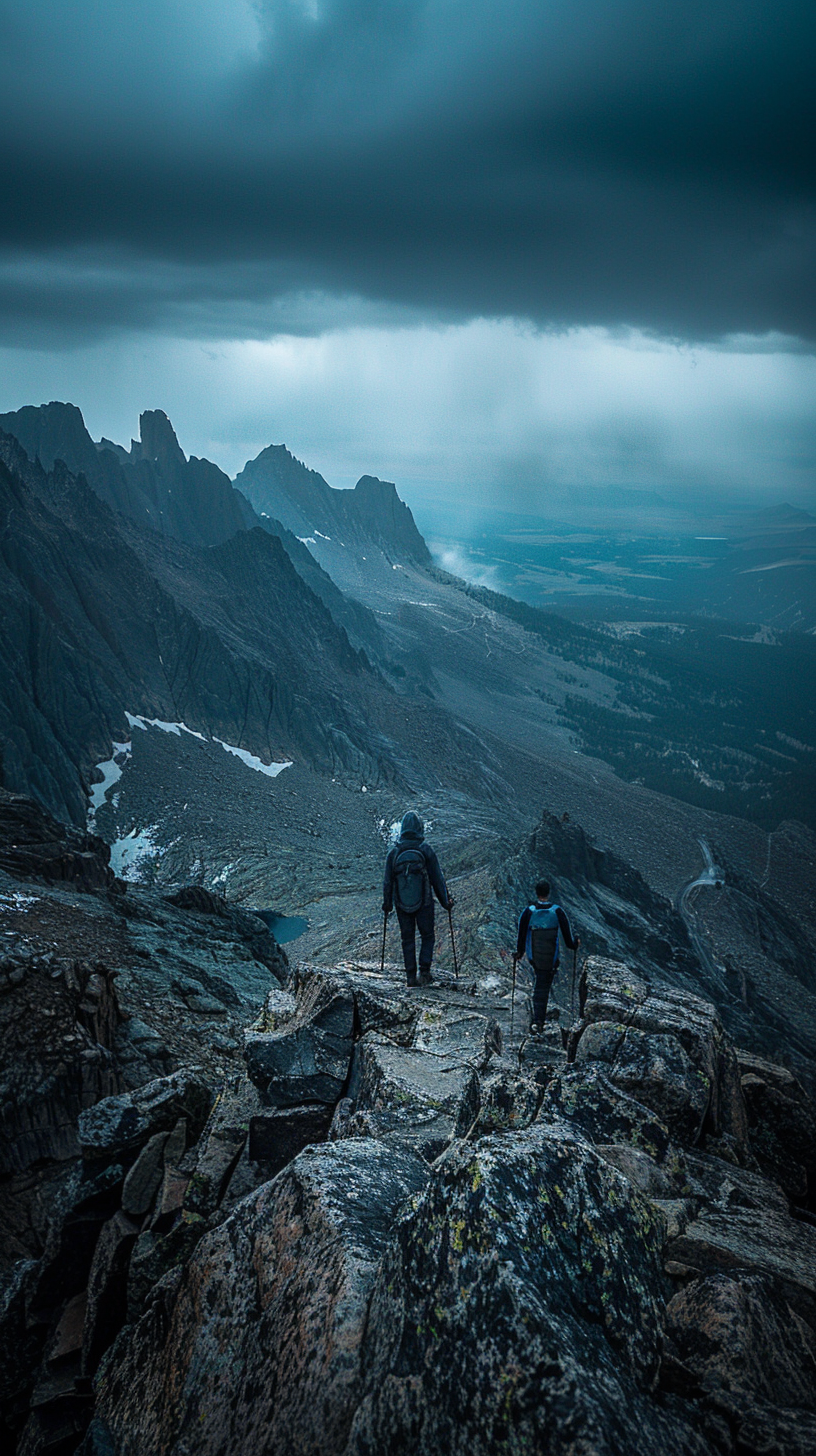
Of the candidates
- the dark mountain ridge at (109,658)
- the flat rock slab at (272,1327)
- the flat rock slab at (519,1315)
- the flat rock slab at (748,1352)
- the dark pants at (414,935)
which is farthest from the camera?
the dark mountain ridge at (109,658)

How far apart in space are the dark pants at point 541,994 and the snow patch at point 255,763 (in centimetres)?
11919

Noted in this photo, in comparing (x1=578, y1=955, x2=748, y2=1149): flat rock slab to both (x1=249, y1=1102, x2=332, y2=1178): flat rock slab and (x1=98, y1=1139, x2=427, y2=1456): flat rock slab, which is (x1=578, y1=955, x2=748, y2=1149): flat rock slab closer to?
(x1=249, y1=1102, x2=332, y2=1178): flat rock slab

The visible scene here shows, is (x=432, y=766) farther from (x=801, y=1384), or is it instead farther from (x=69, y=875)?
(x=801, y=1384)

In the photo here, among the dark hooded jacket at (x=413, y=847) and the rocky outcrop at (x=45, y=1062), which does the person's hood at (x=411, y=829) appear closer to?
the dark hooded jacket at (x=413, y=847)

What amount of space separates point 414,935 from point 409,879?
3.95 ft

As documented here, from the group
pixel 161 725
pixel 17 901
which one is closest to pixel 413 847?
pixel 17 901

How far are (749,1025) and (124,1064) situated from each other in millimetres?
69452

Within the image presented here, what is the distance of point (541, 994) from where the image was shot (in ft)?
53.1

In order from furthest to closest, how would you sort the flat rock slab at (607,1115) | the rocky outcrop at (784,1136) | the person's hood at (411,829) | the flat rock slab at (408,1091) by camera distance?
the person's hood at (411,829)
the rocky outcrop at (784,1136)
the flat rock slab at (607,1115)
the flat rock slab at (408,1091)

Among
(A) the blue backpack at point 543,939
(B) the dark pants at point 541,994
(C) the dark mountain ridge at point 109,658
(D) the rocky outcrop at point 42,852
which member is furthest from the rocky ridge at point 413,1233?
(C) the dark mountain ridge at point 109,658

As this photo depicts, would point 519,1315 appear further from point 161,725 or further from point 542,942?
point 161,725

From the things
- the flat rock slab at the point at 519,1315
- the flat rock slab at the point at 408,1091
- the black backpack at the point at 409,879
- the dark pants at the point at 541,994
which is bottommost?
the dark pants at the point at 541,994

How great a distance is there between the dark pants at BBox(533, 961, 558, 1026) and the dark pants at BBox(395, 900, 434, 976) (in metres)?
2.47

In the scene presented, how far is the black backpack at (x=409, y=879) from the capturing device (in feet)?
52.6
